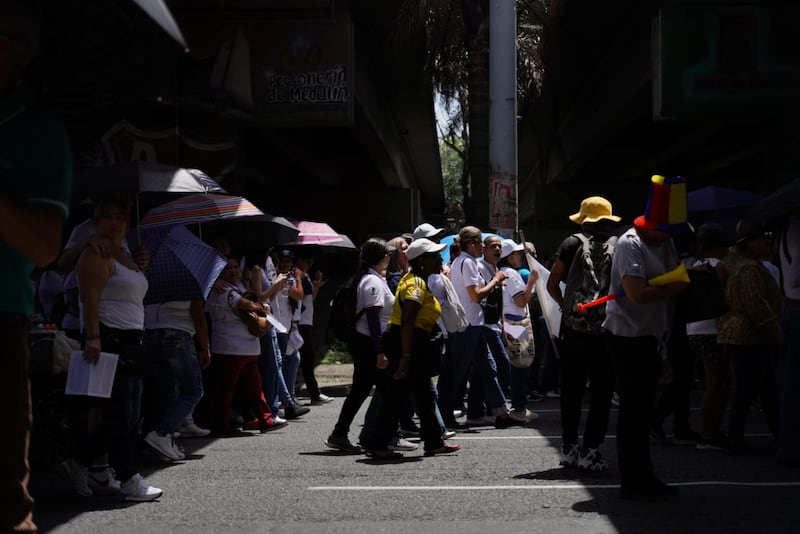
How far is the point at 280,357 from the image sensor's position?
13.1 m

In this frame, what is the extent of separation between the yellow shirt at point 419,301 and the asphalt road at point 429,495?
1.12 metres

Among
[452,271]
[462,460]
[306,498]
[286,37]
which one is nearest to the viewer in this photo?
[306,498]

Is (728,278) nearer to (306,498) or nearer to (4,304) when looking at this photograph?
(306,498)

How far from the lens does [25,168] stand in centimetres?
341

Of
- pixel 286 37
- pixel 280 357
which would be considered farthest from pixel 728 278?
pixel 286 37

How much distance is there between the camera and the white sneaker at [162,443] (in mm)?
9477

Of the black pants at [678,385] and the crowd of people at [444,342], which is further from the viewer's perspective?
the black pants at [678,385]

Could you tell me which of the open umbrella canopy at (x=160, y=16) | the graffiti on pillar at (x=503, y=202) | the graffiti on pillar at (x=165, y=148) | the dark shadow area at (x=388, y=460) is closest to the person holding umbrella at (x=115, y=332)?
the dark shadow area at (x=388, y=460)

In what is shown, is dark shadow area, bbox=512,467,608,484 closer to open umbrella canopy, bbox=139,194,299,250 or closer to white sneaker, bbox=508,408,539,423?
white sneaker, bbox=508,408,539,423

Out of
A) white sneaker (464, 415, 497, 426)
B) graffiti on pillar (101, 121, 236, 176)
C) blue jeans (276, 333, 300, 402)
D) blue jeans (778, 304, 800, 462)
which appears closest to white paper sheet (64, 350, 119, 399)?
blue jeans (778, 304, 800, 462)

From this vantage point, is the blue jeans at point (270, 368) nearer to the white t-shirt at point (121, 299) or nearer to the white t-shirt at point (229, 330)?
the white t-shirt at point (229, 330)

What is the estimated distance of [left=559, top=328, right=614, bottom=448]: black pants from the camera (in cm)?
857

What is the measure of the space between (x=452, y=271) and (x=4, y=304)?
8843 millimetres

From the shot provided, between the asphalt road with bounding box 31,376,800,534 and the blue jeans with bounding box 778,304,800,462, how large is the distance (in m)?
0.17
